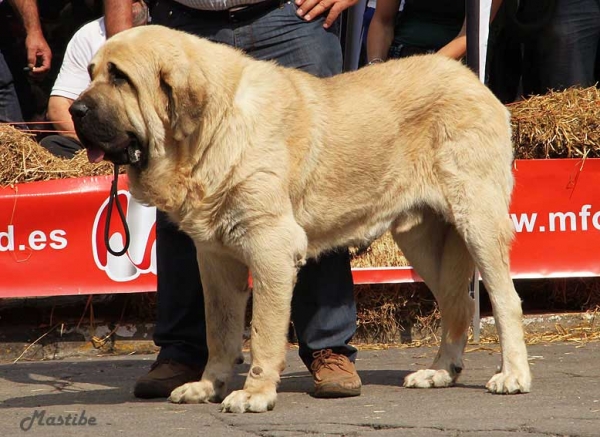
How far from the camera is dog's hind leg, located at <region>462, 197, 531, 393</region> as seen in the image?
475 cm

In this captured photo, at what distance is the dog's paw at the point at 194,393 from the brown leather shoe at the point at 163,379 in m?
0.18

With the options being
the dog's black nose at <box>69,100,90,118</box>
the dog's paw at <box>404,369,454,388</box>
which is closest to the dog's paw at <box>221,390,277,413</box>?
the dog's paw at <box>404,369,454,388</box>

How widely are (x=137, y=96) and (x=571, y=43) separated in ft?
13.4

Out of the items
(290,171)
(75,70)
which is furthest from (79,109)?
(75,70)

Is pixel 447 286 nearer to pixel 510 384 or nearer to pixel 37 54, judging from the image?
pixel 510 384

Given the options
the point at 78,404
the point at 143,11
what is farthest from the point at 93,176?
the point at 78,404

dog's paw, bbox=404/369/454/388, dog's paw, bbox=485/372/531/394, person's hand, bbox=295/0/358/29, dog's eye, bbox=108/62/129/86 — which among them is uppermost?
person's hand, bbox=295/0/358/29

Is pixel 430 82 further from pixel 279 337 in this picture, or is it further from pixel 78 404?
pixel 78 404

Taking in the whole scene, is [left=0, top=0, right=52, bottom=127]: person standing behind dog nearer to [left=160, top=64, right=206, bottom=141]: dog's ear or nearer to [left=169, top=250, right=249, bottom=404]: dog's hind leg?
[left=169, top=250, right=249, bottom=404]: dog's hind leg

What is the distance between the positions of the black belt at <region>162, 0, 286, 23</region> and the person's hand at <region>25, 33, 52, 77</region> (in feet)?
9.79

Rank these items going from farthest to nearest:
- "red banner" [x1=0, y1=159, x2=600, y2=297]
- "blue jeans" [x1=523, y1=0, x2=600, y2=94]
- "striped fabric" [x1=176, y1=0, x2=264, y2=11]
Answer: "blue jeans" [x1=523, y1=0, x2=600, y2=94]
"red banner" [x1=0, y1=159, x2=600, y2=297]
"striped fabric" [x1=176, y1=0, x2=264, y2=11]

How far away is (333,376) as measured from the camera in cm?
475

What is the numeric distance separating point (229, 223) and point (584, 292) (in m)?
3.35

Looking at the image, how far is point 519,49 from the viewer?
7977 millimetres
